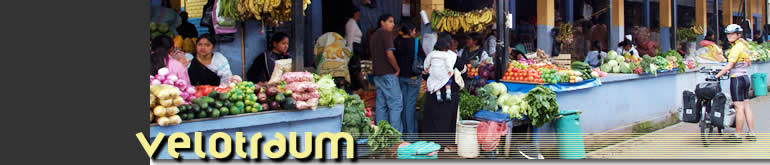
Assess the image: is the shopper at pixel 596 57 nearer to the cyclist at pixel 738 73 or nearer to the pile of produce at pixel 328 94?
the cyclist at pixel 738 73

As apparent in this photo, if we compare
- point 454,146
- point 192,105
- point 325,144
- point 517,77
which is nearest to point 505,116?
point 454,146

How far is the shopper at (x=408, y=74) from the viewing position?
7.18m

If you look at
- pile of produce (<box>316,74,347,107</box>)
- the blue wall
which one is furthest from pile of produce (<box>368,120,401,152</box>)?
the blue wall

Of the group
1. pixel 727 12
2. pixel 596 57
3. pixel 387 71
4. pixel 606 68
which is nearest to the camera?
pixel 387 71

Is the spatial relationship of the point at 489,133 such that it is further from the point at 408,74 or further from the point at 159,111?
the point at 159,111

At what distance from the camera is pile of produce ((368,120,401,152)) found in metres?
5.70

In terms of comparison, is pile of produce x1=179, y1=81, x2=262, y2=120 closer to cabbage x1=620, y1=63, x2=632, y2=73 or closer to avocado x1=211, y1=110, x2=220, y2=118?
avocado x1=211, y1=110, x2=220, y2=118

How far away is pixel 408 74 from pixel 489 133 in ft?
4.99

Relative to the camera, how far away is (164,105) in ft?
14.5

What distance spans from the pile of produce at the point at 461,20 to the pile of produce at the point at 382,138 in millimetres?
3269

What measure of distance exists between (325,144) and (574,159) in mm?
2673

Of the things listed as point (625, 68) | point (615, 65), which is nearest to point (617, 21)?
point (615, 65)

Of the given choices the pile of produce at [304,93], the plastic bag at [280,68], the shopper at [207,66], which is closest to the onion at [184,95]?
the pile of produce at [304,93]

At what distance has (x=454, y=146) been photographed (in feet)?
21.8
